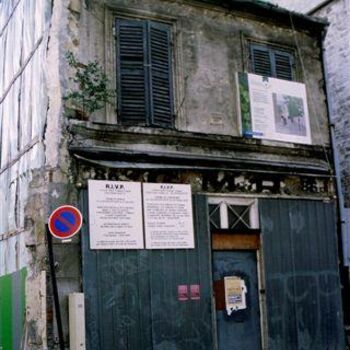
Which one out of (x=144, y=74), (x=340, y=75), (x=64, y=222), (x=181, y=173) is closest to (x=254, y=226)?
(x=181, y=173)

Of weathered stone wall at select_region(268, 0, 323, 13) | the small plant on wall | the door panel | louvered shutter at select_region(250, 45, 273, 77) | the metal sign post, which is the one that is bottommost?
the door panel

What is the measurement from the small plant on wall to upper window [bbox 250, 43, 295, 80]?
10.8ft

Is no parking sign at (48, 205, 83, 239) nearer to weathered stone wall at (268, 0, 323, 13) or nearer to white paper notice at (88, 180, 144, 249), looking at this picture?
white paper notice at (88, 180, 144, 249)

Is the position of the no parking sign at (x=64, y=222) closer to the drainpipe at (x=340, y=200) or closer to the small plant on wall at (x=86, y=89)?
the small plant on wall at (x=86, y=89)

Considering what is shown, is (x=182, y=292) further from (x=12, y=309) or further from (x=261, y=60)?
(x=261, y=60)

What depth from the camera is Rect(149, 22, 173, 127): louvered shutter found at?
996 cm

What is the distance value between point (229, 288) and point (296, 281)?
144 cm

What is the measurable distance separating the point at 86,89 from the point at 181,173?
209 centimetres

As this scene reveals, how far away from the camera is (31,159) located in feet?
31.7

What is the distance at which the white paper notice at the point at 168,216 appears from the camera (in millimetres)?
9312

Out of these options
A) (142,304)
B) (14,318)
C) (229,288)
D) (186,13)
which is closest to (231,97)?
(186,13)

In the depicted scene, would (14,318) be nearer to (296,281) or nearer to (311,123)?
(296,281)

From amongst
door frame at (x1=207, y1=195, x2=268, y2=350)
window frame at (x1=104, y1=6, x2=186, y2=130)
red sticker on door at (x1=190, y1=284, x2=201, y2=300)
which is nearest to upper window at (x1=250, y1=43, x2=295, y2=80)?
window frame at (x1=104, y1=6, x2=186, y2=130)

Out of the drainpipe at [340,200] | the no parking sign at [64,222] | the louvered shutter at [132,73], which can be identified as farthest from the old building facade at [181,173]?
the no parking sign at [64,222]
